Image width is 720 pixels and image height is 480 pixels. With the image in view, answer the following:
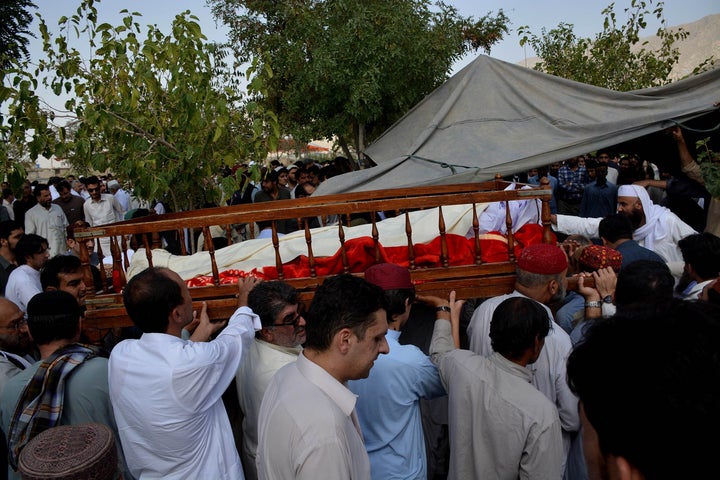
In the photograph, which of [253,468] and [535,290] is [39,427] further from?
[535,290]

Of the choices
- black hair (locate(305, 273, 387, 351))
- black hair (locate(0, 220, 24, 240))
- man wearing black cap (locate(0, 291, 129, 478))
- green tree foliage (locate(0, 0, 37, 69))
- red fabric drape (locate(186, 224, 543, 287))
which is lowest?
man wearing black cap (locate(0, 291, 129, 478))

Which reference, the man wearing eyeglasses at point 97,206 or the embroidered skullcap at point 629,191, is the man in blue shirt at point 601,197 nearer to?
the embroidered skullcap at point 629,191

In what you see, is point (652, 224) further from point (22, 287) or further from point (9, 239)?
point (9, 239)

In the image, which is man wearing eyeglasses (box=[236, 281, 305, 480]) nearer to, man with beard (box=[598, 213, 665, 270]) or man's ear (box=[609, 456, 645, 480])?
man's ear (box=[609, 456, 645, 480])

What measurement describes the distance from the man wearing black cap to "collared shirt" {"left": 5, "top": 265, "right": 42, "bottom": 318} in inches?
77.2

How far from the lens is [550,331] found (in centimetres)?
289

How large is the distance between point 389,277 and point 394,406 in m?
0.67

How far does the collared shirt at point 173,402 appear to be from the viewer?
2449 millimetres

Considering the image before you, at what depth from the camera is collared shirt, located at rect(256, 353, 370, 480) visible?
167cm

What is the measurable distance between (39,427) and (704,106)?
6.27 m

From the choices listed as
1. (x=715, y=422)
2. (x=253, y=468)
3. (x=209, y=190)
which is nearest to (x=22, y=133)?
(x=209, y=190)

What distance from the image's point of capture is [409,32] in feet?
34.0

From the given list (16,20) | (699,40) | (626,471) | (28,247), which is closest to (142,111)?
(28,247)

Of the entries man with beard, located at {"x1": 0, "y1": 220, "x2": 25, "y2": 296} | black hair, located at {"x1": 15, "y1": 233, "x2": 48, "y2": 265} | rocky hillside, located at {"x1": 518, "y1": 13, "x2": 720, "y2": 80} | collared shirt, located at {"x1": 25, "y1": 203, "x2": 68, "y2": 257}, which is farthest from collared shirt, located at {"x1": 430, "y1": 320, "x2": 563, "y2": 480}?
rocky hillside, located at {"x1": 518, "y1": 13, "x2": 720, "y2": 80}
